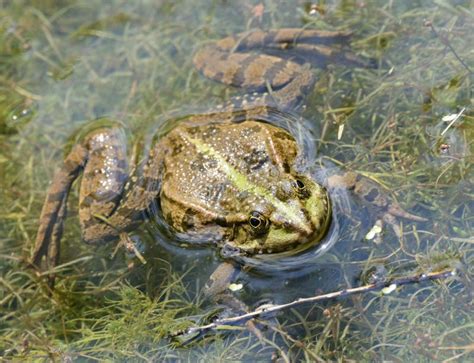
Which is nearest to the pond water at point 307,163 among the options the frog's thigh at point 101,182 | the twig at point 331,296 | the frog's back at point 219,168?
the twig at point 331,296

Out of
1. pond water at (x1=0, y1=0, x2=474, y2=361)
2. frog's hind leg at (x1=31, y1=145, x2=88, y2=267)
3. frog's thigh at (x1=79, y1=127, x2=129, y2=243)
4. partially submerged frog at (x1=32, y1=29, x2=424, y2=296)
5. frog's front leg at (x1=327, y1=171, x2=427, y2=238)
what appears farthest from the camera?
frog's hind leg at (x1=31, y1=145, x2=88, y2=267)

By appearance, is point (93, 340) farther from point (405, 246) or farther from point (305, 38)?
point (305, 38)

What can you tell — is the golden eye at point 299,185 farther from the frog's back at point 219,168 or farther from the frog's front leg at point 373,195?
the frog's front leg at point 373,195

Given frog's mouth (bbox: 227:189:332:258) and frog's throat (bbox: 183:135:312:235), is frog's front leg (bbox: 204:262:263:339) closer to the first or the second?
frog's mouth (bbox: 227:189:332:258)

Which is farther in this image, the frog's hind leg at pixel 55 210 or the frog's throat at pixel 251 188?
the frog's hind leg at pixel 55 210

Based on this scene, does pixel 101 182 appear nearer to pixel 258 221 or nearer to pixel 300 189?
pixel 258 221

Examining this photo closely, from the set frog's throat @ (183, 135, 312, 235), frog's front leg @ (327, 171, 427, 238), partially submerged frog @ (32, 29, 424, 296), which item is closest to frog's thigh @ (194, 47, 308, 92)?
partially submerged frog @ (32, 29, 424, 296)

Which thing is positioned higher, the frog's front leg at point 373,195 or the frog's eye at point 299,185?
the frog's eye at point 299,185
